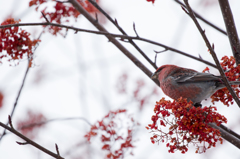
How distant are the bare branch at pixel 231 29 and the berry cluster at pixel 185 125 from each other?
0.90 m

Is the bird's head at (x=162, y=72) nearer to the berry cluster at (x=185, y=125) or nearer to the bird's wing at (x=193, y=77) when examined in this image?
the bird's wing at (x=193, y=77)

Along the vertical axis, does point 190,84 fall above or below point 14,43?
below

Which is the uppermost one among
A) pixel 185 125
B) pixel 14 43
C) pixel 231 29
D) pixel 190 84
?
pixel 14 43

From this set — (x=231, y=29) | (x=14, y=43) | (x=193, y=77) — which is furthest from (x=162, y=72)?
(x=14, y=43)

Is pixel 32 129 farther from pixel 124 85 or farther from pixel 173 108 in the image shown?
pixel 173 108

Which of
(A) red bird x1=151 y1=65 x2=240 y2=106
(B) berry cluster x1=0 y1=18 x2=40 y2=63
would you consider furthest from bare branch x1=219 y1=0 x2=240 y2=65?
(B) berry cluster x1=0 y1=18 x2=40 y2=63

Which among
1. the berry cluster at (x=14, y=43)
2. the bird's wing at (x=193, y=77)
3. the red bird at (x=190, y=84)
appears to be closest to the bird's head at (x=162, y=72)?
the red bird at (x=190, y=84)

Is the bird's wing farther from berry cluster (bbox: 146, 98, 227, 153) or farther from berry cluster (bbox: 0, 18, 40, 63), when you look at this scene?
berry cluster (bbox: 0, 18, 40, 63)

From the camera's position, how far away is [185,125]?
2500mm

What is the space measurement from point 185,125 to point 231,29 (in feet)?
4.27

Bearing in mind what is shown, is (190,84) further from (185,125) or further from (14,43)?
(14,43)

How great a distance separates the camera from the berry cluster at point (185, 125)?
8.15ft

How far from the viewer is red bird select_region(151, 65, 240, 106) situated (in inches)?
140

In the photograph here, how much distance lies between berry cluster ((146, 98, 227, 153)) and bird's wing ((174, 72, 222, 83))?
3.69 ft
